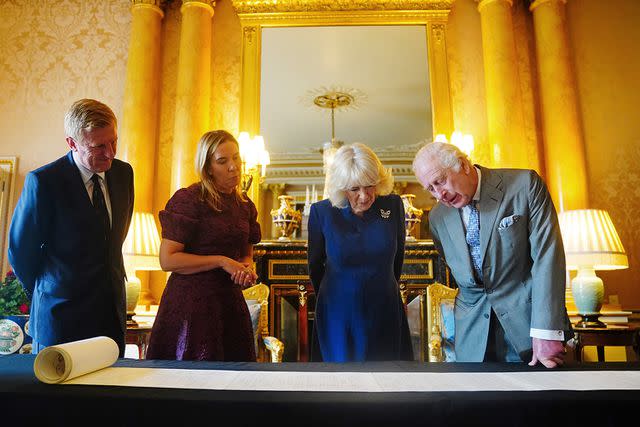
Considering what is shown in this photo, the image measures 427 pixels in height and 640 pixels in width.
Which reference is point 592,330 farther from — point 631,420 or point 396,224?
point 631,420

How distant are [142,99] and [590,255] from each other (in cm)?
371

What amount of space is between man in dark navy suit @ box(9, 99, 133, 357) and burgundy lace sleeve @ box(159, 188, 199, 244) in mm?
187

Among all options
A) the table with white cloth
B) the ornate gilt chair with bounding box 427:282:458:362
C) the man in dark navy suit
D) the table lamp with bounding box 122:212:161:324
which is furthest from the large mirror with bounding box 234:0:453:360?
the table with white cloth

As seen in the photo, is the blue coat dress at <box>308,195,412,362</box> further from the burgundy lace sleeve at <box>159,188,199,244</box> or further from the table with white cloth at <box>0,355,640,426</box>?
the table with white cloth at <box>0,355,640,426</box>

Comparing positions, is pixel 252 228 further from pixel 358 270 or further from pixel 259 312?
pixel 259 312

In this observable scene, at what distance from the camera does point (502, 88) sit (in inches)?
150

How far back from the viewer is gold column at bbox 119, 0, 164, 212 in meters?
3.88

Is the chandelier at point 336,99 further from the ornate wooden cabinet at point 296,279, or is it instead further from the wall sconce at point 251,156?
the ornate wooden cabinet at point 296,279

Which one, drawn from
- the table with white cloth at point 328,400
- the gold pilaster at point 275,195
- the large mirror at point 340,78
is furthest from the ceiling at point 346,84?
the table with white cloth at point 328,400

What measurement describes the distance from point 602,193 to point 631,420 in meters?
3.70

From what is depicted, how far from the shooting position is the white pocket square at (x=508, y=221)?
1.40 metres

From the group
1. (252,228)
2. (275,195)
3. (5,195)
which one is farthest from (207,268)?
(5,195)

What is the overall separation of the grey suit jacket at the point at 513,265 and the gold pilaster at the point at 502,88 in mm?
2448

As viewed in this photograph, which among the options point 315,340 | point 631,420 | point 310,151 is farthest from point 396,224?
point 310,151
